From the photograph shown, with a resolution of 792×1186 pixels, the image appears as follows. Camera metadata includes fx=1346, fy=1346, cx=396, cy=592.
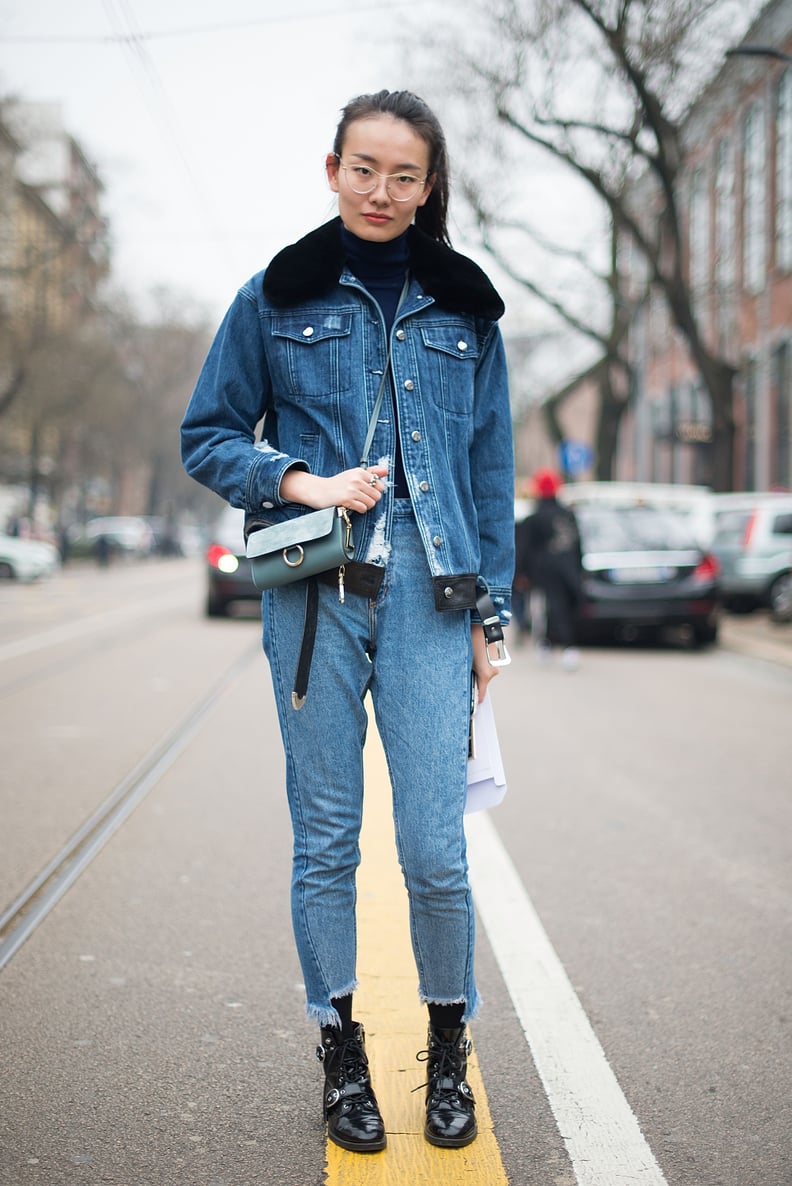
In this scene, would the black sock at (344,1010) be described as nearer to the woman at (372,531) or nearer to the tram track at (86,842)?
the woman at (372,531)

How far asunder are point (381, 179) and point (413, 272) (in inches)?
7.9

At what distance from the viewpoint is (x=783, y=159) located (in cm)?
2728

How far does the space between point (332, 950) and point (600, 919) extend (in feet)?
6.06

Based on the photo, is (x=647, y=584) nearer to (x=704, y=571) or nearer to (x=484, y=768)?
(x=704, y=571)

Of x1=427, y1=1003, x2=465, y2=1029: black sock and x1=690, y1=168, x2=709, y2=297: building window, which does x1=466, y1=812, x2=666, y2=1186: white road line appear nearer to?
x1=427, y1=1003, x2=465, y2=1029: black sock

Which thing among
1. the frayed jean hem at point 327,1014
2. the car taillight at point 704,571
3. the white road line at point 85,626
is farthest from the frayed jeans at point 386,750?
the car taillight at point 704,571

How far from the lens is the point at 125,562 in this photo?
56.0 m

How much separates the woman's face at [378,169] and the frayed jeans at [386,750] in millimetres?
569

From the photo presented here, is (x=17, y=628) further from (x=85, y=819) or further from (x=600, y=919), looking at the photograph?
(x=600, y=919)

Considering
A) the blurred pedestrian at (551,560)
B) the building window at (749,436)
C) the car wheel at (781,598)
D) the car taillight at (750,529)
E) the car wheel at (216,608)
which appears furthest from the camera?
the building window at (749,436)

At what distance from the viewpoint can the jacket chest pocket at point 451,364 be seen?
8.76 feet

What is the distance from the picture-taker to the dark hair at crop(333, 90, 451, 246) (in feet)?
8.61

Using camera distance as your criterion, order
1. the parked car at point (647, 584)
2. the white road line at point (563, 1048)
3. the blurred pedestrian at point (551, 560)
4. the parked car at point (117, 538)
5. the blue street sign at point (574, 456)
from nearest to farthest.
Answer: the white road line at point (563, 1048) < the blurred pedestrian at point (551, 560) < the parked car at point (647, 584) < the blue street sign at point (574, 456) < the parked car at point (117, 538)

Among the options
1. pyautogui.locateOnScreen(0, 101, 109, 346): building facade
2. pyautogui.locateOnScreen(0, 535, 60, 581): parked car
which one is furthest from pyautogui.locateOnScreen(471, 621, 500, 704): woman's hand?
pyautogui.locateOnScreen(0, 535, 60, 581): parked car
